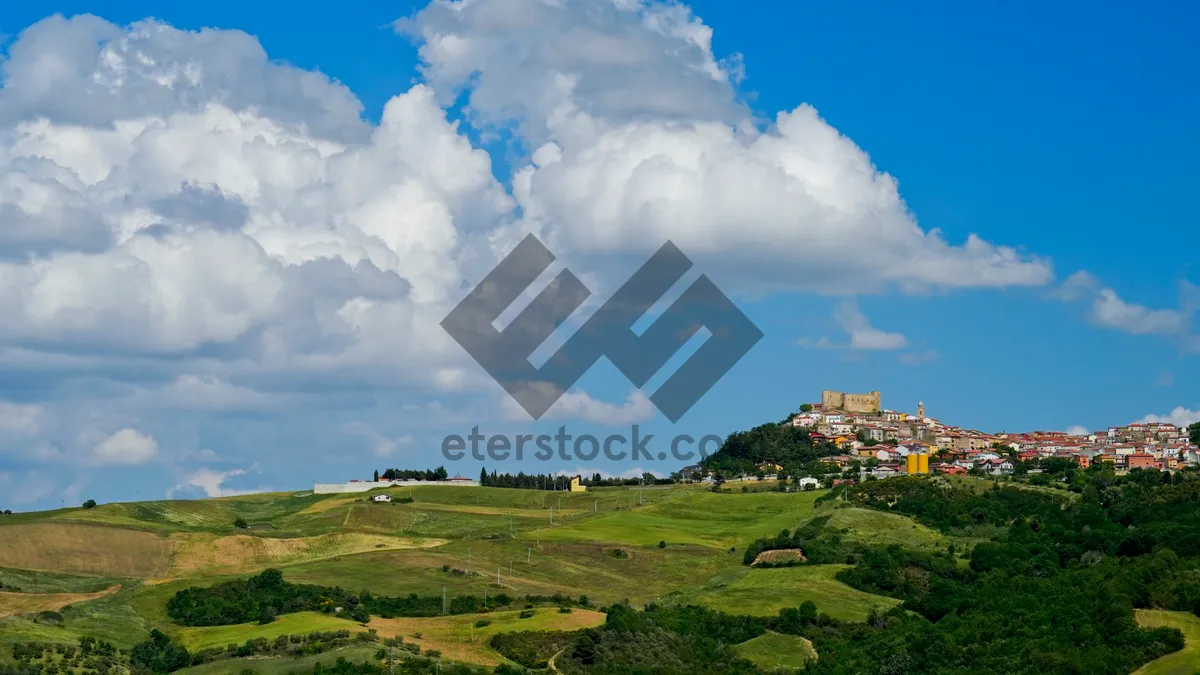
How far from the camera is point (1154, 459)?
16088 cm

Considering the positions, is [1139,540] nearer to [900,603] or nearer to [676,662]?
[900,603]

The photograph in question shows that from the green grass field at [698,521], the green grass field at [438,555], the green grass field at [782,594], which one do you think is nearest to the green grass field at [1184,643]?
the green grass field at [438,555]

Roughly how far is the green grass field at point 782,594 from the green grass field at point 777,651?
7024 millimetres

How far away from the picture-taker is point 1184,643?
69.2 m

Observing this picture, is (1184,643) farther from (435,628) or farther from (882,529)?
(882,529)

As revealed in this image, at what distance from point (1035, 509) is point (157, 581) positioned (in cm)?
7531

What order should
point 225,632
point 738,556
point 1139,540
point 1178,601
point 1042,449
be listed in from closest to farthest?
1. point 1178,601
2. point 225,632
3. point 1139,540
4. point 738,556
5. point 1042,449

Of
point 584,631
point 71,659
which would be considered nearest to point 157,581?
point 71,659

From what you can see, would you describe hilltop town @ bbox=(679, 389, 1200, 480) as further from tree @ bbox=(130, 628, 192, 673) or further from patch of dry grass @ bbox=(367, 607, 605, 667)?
tree @ bbox=(130, 628, 192, 673)

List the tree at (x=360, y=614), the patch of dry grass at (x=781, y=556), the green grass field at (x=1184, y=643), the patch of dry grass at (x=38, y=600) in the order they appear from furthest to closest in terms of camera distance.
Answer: the patch of dry grass at (x=781, y=556)
the patch of dry grass at (x=38, y=600)
the tree at (x=360, y=614)
the green grass field at (x=1184, y=643)

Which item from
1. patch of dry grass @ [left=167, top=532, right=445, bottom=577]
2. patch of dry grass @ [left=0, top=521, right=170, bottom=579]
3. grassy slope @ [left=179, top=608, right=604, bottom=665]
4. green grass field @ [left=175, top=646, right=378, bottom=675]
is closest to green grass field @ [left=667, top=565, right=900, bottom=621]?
grassy slope @ [left=179, top=608, right=604, bottom=665]

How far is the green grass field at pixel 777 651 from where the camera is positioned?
86688 millimetres

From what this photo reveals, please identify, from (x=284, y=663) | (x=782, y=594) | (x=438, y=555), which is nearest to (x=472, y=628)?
(x=284, y=663)

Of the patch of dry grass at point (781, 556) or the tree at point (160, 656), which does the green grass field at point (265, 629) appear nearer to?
the tree at point (160, 656)
